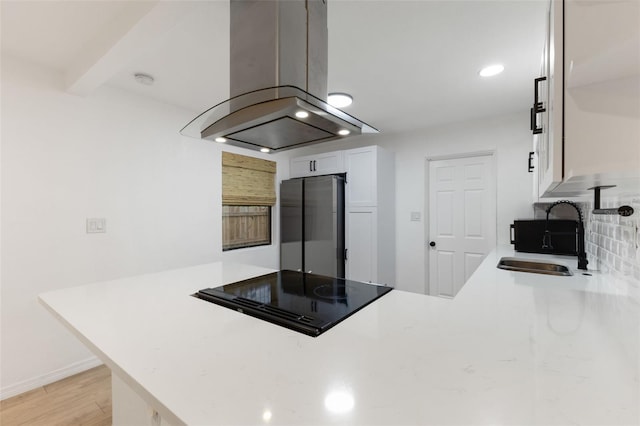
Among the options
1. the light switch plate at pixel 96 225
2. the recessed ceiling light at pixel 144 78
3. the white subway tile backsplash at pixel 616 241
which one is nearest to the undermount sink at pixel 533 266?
the white subway tile backsplash at pixel 616 241

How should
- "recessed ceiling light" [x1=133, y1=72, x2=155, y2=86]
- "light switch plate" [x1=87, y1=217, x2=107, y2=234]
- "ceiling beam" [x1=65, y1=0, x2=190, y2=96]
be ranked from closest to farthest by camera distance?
"ceiling beam" [x1=65, y1=0, x2=190, y2=96] < "recessed ceiling light" [x1=133, y1=72, x2=155, y2=86] < "light switch plate" [x1=87, y1=217, x2=107, y2=234]

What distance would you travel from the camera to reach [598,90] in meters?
0.62

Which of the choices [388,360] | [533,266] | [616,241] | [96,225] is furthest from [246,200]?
[616,241]

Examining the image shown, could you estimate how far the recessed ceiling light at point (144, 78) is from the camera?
216 cm

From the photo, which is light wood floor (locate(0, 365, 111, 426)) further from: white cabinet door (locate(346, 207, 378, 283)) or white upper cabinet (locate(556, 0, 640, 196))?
white upper cabinet (locate(556, 0, 640, 196))

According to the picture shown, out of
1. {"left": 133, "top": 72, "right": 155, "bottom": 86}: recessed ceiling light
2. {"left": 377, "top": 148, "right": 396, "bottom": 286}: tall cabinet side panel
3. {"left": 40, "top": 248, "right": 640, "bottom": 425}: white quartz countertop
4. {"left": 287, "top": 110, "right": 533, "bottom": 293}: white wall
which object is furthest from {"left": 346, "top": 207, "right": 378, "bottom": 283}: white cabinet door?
{"left": 133, "top": 72, "right": 155, "bottom": 86}: recessed ceiling light

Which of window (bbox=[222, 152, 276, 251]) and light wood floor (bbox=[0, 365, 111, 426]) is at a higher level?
window (bbox=[222, 152, 276, 251])

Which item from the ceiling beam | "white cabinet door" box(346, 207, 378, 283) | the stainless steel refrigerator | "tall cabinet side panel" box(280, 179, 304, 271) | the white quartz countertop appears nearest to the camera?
the white quartz countertop

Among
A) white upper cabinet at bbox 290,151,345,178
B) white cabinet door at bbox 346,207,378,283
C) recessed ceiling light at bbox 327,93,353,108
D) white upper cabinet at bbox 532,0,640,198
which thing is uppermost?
recessed ceiling light at bbox 327,93,353,108

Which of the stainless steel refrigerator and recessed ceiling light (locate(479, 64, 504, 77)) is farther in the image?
the stainless steel refrigerator

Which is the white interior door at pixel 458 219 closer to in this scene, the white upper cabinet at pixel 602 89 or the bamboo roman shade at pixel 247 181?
the bamboo roman shade at pixel 247 181

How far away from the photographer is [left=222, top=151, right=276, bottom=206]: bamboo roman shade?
130 inches

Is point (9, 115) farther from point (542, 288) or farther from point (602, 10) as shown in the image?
point (542, 288)

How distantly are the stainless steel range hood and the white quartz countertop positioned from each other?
73 centimetres
